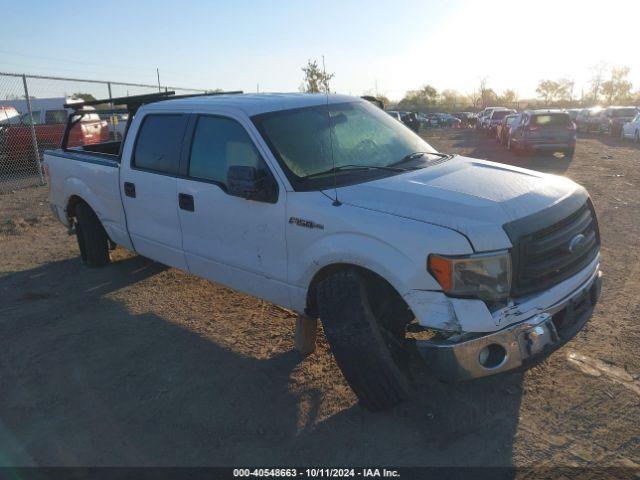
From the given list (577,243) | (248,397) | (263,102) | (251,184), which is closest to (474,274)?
(577,243)

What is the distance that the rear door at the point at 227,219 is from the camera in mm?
3744

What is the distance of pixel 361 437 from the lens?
3123mm

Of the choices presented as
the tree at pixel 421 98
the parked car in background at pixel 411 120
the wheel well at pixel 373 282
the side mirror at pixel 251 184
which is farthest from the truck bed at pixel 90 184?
the tree at pixel 421 98

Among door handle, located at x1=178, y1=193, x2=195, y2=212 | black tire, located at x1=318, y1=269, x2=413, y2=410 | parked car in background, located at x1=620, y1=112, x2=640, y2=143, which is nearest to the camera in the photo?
black tire, located at x1=318, y1=269, x2=413, y2=410

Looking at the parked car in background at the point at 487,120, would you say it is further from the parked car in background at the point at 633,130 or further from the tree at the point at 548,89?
the tree at the point at 548,89

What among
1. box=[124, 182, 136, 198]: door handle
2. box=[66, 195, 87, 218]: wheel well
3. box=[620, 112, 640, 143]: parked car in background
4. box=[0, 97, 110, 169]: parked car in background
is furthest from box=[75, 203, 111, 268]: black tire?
box=[620, 112, 640, 143]: parked car in background

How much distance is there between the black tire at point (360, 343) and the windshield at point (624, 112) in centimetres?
2952

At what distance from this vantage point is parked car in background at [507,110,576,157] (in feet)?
52.7

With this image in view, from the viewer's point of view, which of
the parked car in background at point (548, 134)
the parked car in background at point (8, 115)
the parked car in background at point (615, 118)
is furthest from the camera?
the parked car in background at point (615, 118)

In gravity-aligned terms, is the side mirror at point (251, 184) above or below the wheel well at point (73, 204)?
above

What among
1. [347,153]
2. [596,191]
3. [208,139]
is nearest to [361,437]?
[347,153]

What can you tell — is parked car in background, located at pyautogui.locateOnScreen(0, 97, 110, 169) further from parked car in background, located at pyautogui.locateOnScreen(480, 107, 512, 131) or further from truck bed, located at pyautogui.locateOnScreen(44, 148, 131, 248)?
parked car in background, located at pyautogui.locateOnScreen(480, 107, 512, 131)

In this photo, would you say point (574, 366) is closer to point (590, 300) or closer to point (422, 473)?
point (590, 300)

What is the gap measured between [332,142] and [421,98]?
96391 mm
